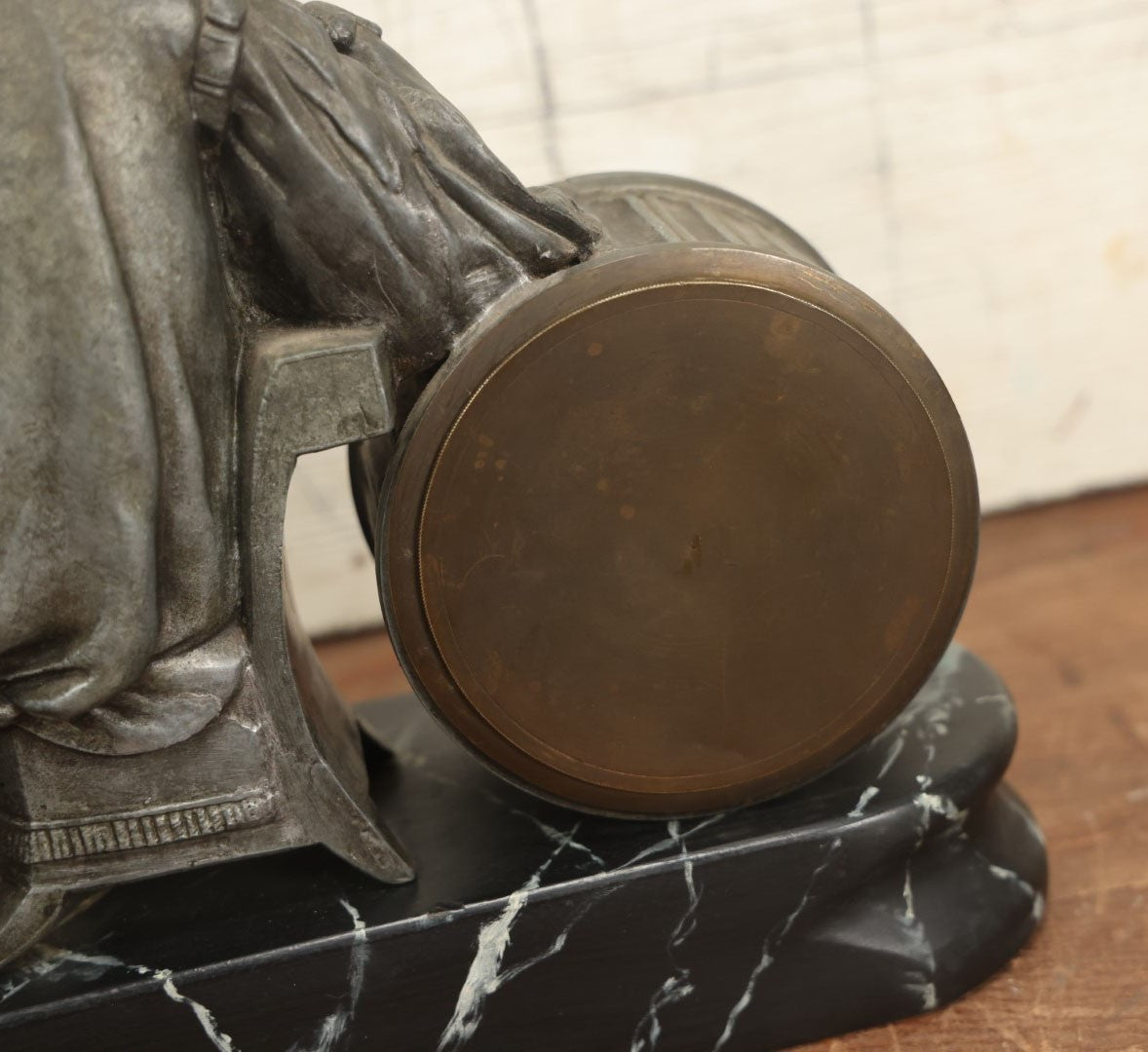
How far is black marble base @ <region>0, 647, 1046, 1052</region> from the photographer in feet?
4.25

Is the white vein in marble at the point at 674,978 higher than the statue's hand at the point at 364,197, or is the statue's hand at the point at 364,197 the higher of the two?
the statue's hand at the point at 364,197

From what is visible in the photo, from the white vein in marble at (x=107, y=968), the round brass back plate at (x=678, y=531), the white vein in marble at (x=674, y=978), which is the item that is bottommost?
the white vein in marble at (x=674, y=978)

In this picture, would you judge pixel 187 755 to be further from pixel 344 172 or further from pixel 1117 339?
pixel 1117 339

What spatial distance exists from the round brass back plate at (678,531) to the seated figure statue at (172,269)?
0.33ft

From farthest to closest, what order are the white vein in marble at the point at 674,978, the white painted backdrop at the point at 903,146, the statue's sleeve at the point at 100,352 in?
the white painted backdrop at the point at 903,146 < the white vein in marble at the point at 674,978 < the statue's sleeve at the point at 100,352

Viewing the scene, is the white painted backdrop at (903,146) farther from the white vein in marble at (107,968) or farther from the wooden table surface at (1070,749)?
the white vein in marble at (107,968)

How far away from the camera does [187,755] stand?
50.9 inches

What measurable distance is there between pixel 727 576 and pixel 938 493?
197 mm

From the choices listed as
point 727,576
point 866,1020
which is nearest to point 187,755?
point 727,576

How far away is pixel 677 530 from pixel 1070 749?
79 cm

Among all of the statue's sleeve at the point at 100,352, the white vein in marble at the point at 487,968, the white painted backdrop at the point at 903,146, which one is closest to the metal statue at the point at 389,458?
the statue's sleeve at the point at 100,352

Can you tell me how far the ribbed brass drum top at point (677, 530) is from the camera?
4.05 ft

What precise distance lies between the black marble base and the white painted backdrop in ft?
3.66

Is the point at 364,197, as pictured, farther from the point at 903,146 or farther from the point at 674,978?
the point at 903,146
